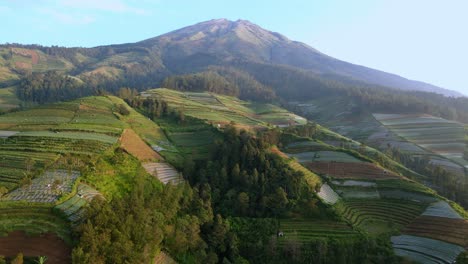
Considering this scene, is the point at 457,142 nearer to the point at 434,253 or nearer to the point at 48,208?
the point at 434,253

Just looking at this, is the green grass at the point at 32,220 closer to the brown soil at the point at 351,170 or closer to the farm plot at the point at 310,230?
the farm plot at the point at 310,230

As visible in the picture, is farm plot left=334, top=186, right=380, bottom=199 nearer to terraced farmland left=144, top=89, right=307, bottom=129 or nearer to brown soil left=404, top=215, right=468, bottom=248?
brown soil left=404, top=215, right=468, bottom=248

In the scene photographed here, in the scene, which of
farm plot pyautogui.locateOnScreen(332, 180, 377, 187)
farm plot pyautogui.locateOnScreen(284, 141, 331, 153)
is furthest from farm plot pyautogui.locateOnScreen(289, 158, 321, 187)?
farm plot pyautogui.locateOnScreen(284, 141, 331, 153)

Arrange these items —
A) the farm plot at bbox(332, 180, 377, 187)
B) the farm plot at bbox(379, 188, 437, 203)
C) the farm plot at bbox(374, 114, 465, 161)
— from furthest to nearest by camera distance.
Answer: the farm plot at bbox(374, 114, 465, 161) < the farm plot at bbox(332, 180, 377, 187) < the farm plot at bbox(379, 188, 437, 203)

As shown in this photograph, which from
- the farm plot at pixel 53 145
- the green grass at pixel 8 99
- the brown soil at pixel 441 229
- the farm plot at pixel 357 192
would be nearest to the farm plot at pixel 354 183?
the farm plot at pixel 357 192

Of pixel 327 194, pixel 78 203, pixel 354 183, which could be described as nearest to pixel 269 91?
pixel 354 183

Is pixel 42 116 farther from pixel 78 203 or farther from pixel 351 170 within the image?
pixel 351 170

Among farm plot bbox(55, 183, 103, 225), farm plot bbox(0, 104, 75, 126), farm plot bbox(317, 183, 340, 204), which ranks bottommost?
farm plot bbox(317, 183, 340, 204)
